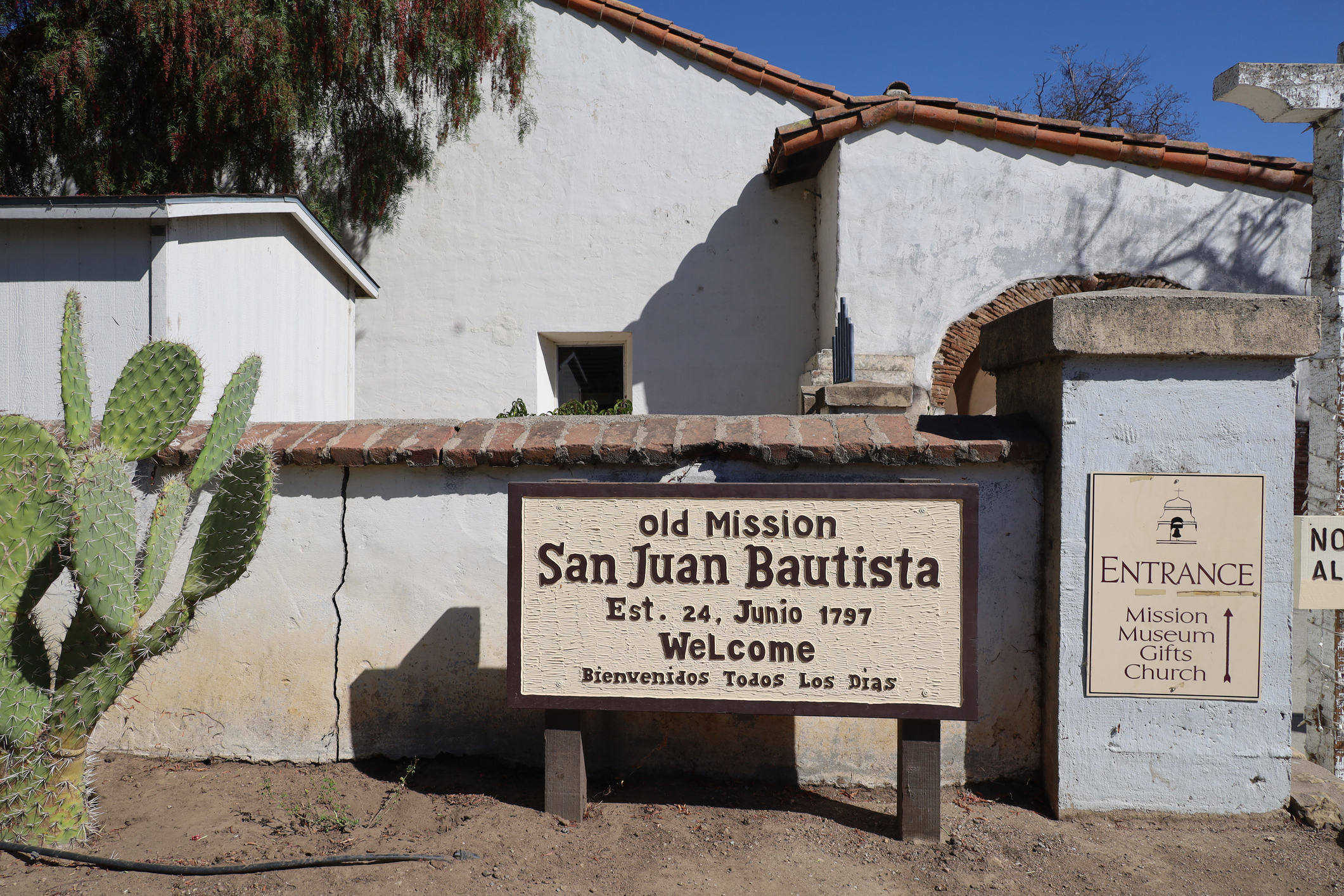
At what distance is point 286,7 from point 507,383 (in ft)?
12.8

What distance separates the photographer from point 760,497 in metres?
3.15

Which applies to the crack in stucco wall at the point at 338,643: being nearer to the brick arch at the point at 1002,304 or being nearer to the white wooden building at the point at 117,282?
the white wooden building at the point at 117,282

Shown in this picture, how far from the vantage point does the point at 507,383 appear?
8930 millimetres

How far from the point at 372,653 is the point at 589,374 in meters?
6.13

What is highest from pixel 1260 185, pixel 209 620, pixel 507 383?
pixel 1260 185

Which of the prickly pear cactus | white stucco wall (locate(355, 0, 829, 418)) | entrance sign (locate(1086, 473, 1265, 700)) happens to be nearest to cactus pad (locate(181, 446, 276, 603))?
the prickly pear cactus

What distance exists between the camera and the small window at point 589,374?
9438 mm

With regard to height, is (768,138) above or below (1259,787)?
above

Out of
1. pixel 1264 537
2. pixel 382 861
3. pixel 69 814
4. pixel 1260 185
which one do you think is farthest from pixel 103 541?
pixel 1260 185

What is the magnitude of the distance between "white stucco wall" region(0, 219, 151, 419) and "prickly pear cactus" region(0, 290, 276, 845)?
1.87 metres

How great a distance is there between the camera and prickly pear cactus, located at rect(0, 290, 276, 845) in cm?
278

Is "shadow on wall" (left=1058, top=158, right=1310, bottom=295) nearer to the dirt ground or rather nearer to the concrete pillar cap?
the concrete pillar cap

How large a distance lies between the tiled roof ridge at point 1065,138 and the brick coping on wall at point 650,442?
13.3 ft

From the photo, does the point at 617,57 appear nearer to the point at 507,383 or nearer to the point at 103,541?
the point at 507,383
